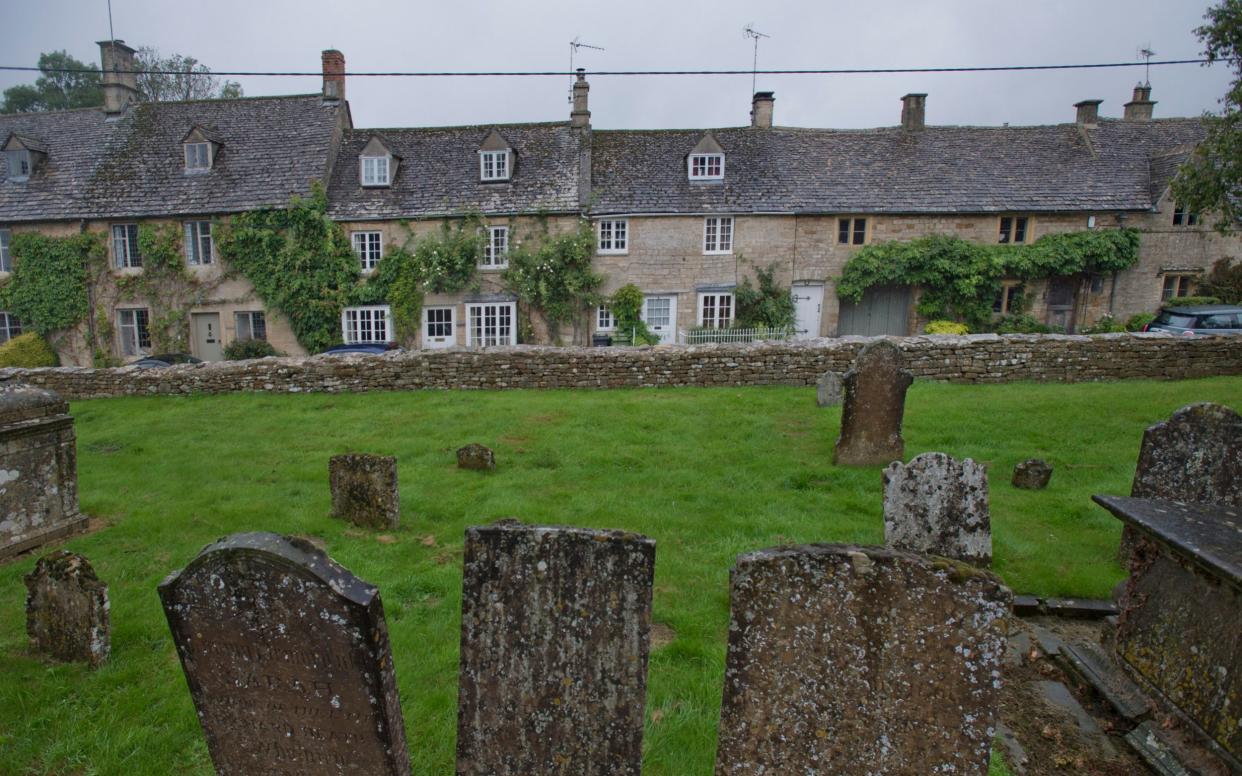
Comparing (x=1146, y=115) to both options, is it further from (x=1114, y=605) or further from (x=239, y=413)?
(x=239, y=413)

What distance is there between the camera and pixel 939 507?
6.68 meters

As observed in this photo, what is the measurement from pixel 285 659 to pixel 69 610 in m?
3.16

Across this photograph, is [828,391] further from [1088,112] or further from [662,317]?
[1088,112]

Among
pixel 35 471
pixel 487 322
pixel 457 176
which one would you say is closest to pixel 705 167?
pixel 457 176

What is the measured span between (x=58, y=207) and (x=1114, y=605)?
33783 mm

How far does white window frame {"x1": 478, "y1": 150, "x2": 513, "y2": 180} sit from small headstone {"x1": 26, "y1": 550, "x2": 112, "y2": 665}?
23907mm

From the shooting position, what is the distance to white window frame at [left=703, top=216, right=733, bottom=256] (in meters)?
27.1

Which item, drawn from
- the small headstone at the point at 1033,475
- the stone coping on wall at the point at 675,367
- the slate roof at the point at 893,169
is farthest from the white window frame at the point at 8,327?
the small headstone at the point at 1033,475

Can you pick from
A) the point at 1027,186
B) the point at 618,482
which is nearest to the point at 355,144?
the point at 618,482

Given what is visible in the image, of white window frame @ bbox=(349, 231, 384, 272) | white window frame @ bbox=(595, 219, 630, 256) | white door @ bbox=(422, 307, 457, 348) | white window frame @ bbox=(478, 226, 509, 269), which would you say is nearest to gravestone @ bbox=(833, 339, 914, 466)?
white window frame @ bbox=(595, 219, 630, 256)

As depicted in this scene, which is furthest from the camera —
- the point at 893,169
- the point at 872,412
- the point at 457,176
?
the point at 893,169

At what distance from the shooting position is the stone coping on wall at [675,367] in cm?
1677

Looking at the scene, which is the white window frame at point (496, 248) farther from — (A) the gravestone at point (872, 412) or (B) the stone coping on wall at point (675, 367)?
(A) the gravestone at point (872, 412)

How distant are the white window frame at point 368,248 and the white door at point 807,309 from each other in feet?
53.7
